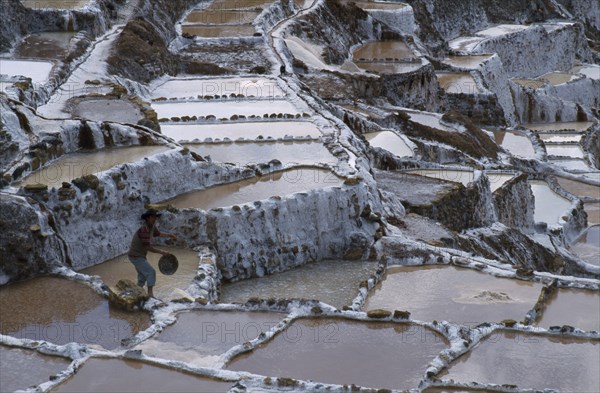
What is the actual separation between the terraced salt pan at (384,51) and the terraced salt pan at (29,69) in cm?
1474

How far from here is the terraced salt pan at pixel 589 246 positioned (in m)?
24.4

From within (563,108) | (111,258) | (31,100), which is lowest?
(563,108)

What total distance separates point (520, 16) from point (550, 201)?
28.1m

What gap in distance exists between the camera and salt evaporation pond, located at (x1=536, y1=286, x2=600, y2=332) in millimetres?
13078

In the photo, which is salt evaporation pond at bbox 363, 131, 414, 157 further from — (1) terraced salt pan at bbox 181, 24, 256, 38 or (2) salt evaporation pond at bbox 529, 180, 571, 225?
(1) terraced salt pan at bbox 181, 24, 256, 38

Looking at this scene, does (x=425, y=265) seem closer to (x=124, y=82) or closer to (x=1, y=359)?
(x=1, y=359)

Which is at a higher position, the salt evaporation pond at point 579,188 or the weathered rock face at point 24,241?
the weathered rock face at point 24,241

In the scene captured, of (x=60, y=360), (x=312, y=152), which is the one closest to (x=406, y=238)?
(x=312, y=152)

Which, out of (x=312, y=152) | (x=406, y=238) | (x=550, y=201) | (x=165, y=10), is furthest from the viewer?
(x=165, y=10)

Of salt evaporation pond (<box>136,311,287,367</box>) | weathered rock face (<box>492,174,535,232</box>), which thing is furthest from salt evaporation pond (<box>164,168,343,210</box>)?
weathered rock face (<box>492,174,535,232</box>)

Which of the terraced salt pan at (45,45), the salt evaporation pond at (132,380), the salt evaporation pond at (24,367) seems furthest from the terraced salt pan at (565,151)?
the salt evaporation pond at (24,367)

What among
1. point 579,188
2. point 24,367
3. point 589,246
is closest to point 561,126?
point 579,188

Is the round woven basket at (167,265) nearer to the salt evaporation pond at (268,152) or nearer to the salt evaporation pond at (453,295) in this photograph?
the salt evaporation pond at (453,295)

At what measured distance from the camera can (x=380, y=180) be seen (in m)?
20.9
